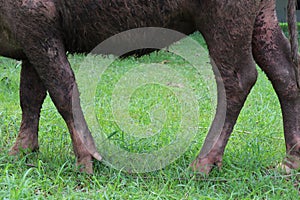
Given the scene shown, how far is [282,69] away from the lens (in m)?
3.35

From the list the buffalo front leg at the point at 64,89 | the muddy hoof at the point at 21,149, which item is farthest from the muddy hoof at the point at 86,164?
the muddy hoof at the point at 21,149

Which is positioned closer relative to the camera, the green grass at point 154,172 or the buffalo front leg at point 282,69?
the green grass at point 154,172

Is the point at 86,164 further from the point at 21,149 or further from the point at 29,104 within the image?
the point at 29,104

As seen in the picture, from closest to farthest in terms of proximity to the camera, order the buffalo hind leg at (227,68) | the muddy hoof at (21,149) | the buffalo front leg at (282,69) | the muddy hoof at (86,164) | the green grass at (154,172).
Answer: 1. the green grass at (154,172)
2. the buffalo hind leg at (227,68)
3. the muddy hoof at (86,164)
4. the buffalo front leg at (282,69)
5. the muddy hoof at (21,149)

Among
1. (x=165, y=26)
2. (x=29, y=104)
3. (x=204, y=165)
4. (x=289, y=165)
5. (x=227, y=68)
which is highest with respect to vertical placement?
(x=165, y=26)

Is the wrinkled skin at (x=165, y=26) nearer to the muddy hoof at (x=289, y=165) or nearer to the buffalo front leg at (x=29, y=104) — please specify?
the muddy hoof at (x=289, y=165)

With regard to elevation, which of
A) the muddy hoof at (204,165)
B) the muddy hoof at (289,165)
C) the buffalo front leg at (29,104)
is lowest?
the muddy hoof at (289,165)

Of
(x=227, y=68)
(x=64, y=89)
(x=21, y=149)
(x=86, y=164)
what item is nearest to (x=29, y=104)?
(x=21, y=149)

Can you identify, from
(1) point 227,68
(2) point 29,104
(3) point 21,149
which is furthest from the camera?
(2) point 29,104

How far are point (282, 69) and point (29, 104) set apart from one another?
1920 millimetres

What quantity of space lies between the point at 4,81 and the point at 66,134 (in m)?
2.53

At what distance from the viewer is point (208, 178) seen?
3.18m

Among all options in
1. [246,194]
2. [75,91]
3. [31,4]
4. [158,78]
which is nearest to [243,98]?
[246,194]

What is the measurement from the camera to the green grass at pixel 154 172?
2.86 m
